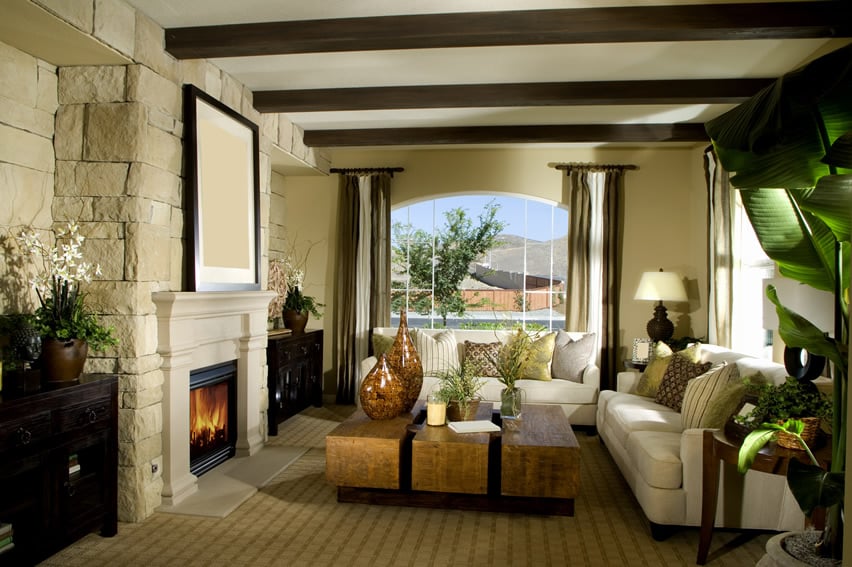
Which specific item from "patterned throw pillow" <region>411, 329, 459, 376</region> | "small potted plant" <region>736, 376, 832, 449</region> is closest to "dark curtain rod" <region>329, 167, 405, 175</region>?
"patterned throw pillow" <region>411, 329, 459, 376</region>

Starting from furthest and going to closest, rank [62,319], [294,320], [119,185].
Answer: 1. [294,320]
2. [119,185]
3. [62,319]

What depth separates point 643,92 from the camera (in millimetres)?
4449

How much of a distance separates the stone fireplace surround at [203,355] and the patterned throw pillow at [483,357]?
1.96 meters

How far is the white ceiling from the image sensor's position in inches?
128

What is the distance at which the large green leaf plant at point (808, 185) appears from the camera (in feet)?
5.49

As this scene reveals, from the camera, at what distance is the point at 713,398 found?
3.51 meters

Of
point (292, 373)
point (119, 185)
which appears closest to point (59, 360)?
point (119, 185)

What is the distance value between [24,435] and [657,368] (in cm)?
419

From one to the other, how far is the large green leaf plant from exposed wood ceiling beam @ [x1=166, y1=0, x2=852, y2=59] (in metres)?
1.38

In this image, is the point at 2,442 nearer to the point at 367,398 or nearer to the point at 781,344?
the point at 367,398

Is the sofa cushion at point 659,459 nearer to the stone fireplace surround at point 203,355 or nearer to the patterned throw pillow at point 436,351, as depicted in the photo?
the patterned throw pillow at point 436,351

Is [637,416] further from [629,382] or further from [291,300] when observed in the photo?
[291,300]

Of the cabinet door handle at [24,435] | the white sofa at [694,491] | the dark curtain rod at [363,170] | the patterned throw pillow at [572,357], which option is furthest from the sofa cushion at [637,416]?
the dark curtain rod at [363,170]

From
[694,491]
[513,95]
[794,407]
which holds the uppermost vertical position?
[513,95]
